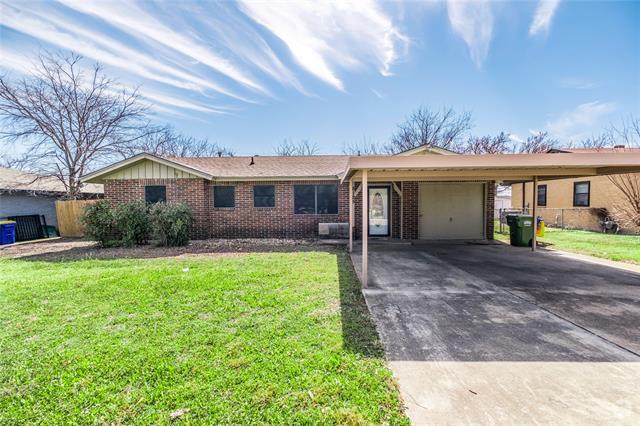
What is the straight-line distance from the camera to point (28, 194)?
1498 centimetres

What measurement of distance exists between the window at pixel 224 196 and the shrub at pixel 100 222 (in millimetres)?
3599

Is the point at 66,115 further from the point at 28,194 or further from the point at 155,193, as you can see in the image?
the point at 155,193

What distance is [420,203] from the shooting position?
462 inches

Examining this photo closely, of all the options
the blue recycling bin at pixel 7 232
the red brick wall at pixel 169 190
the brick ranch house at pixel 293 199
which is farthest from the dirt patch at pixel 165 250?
the blue recycling bin at pixel 7 232

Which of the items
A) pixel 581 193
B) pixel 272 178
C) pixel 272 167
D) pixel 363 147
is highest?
pixel 363 147

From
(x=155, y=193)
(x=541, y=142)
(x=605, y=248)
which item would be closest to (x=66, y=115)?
(x=155, y=193)

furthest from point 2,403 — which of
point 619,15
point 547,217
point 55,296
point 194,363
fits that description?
point 547,217

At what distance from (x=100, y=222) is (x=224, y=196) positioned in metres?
4.29

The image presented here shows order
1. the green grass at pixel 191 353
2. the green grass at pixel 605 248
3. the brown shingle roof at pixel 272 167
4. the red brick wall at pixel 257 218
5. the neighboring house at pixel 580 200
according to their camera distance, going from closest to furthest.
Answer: the green grass at pixel 191 353 → the green grass at pixel 605 248 → the brown shingle roof at pixel 272 167 → the red brick wall at pixel 257 218 → the neighboring house at pixel 580 200

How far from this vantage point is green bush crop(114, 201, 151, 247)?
10.1 metres

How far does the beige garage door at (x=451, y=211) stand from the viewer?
1166 centimetres

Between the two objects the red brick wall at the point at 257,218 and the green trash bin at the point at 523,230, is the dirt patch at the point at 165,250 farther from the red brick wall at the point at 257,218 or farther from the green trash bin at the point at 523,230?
the green trash bin at the point at 523,230

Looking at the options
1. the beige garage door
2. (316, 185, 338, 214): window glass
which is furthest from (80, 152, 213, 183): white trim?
the beige garage door

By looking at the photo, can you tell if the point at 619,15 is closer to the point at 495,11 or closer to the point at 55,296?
the point at 495,11
